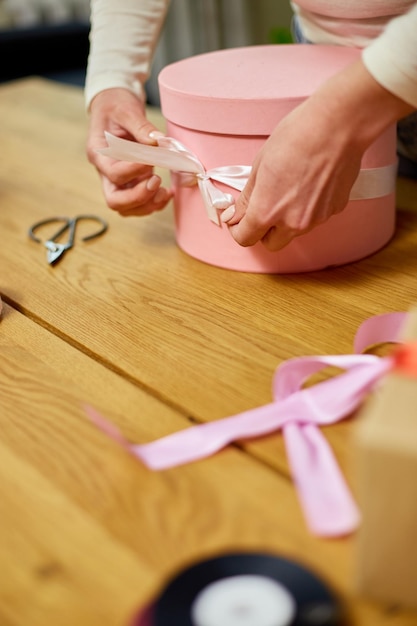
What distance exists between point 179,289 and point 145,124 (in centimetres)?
21

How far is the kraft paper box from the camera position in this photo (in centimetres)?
39

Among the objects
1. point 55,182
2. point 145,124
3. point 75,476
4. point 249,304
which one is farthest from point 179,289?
point 55,182

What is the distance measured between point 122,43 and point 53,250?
0.98 ft

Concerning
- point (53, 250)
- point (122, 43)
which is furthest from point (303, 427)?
point (122, 43)

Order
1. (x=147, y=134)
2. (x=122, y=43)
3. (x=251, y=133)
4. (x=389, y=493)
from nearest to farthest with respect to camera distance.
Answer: (x=389, y=493), (x=251, y=133), (x=147, y=134), (x=122, y=43)

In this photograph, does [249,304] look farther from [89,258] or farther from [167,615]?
[167,615]

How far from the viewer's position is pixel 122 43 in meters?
1.01

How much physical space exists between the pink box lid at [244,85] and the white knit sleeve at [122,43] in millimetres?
115

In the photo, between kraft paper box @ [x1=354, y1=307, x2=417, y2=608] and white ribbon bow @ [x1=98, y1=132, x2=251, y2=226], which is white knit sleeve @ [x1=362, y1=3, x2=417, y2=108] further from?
kraft paper box @ [x1=354, y1=307, x2=417, y2=608]

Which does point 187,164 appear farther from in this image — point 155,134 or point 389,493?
point 389,493

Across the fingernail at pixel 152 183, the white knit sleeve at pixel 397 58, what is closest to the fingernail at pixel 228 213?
the fingernail at pixel 152 183

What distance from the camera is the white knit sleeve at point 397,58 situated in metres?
0.64

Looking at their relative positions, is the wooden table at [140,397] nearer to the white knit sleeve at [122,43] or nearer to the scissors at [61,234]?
the scissors at [61,234]

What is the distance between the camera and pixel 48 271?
915 millimetres
